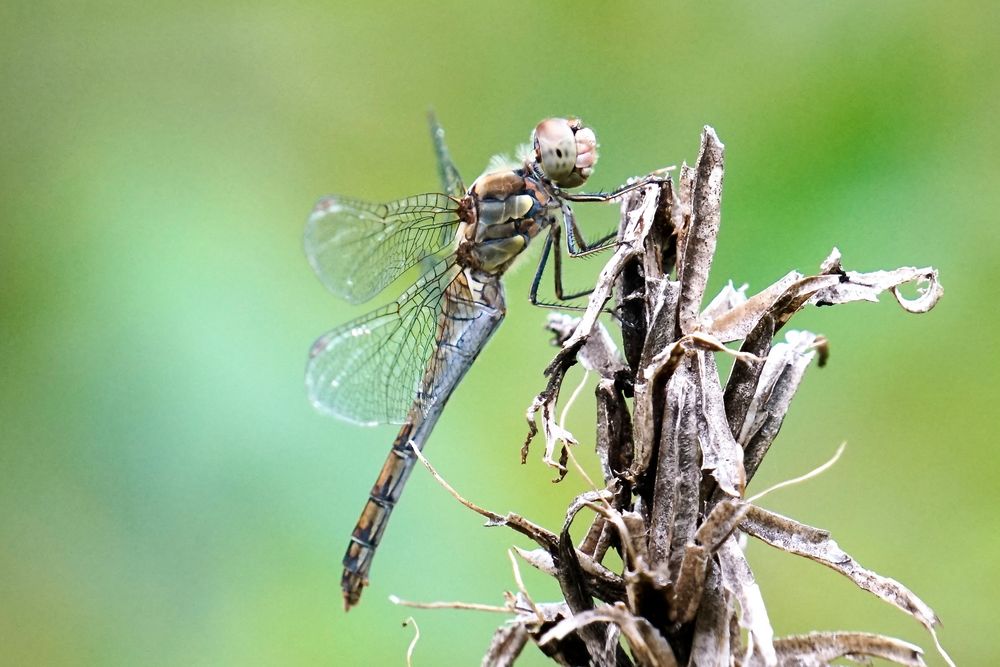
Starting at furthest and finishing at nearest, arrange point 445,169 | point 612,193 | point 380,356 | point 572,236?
point 445,169 → point 380,356 → point 572,236 → point 612,193

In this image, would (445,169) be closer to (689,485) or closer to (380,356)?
(380,356)

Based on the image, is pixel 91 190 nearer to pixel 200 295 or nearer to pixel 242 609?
pixel 200 295

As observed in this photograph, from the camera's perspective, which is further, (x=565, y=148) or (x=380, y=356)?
(x=380, y=356)

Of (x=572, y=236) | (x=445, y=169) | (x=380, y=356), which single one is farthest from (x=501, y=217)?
(x=380, y=356)

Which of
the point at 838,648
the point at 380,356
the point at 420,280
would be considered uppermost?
the point at 420,280

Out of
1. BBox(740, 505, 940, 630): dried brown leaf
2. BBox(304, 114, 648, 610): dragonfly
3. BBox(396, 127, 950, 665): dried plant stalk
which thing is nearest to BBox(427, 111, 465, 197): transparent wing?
BBox(304, 114, 648, 610): dragonfly

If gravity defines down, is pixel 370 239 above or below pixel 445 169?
below

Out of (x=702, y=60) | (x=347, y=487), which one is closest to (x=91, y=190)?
(x=347, y=487)

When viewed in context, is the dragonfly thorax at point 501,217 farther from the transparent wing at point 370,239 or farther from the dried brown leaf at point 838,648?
the dried brown leaf at point 838,648
